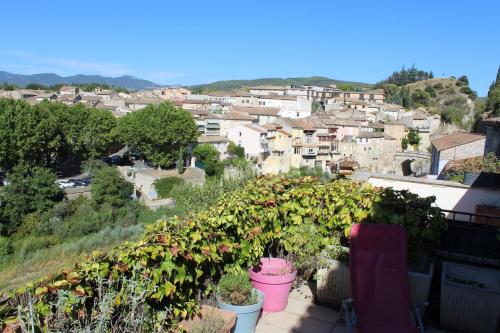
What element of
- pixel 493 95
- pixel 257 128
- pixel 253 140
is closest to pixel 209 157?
pixel 253 140

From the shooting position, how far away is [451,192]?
8.01 metres

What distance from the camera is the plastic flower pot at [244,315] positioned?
3.57m

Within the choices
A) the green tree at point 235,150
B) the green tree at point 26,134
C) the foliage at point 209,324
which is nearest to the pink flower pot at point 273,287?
the foliage at point 209,324

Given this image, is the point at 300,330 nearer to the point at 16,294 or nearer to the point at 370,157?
the point at 16,294

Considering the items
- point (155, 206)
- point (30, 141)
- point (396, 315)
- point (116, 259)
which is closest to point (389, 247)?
point (396, 315)

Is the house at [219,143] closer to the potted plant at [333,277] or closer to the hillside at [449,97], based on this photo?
the hillside at [449,97]

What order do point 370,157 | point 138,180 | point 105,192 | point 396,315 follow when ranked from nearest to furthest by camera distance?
point 396,315, point 105,192, point 138,180, point 370,157

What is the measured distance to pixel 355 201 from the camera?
4.48 metres

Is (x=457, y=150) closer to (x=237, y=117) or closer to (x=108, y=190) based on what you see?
(x=108, y=190)

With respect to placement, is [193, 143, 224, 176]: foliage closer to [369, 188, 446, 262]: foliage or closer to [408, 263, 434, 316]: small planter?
[369, 188, 446, 262]: foliage

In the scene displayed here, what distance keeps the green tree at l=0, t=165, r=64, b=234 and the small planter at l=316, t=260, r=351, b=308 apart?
104 ft

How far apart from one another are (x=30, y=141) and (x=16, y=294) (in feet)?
126

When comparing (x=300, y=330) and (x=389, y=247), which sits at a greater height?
(x=389, y=247)

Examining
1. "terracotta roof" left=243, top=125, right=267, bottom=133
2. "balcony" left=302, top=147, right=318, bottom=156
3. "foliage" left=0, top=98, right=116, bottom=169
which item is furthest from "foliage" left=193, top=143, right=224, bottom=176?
"balcony" left=302, top=147, right=318, bottom=156
